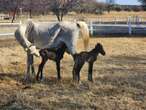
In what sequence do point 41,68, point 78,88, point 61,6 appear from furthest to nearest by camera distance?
point 61,6 → point 41,68 → point 78,88

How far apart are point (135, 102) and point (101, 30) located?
69.4 feet

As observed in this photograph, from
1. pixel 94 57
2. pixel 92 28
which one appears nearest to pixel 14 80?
pixel 94 57

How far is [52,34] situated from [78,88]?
202 cm

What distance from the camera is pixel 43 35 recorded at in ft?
39.7

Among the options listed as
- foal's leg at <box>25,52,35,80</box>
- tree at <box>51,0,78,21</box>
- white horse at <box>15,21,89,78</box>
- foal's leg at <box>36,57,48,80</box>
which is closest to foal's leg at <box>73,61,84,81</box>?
white horse at <box>15,21,89,78</box>

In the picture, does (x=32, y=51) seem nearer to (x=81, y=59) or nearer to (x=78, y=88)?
(x=81, y=59)

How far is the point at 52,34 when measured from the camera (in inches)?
474

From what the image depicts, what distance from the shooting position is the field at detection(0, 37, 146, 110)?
357 inches

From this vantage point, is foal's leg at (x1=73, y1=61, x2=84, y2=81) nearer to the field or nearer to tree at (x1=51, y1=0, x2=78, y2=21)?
the field

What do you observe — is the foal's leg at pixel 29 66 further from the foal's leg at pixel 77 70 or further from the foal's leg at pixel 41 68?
the foal's leg at pixel 77 70

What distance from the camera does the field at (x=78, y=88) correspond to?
9.06 meters

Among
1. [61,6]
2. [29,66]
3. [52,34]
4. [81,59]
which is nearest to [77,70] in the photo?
[81,59]

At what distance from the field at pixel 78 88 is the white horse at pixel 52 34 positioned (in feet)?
3.14

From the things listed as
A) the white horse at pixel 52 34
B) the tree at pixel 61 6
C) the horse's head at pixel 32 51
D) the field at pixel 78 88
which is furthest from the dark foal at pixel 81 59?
the tree at pixel 61 6
